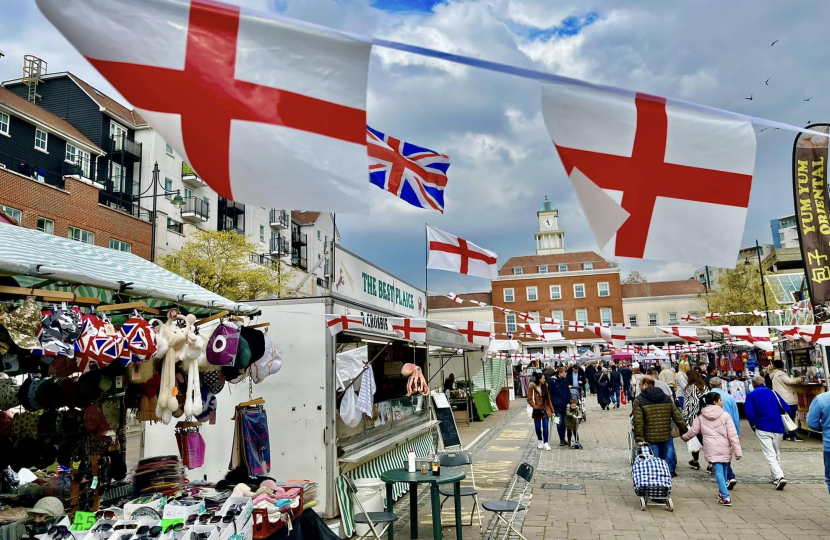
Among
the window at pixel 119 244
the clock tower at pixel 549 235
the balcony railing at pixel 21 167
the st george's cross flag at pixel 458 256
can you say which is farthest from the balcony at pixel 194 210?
the clock tower at pixel 549 235

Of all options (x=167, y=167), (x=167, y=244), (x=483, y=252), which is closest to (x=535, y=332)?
(x=483, y=252)

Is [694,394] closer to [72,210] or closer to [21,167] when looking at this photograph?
[72,210]

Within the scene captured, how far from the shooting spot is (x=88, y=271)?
4328mm

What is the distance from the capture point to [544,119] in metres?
2.66

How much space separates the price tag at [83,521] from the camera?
4.18 meters

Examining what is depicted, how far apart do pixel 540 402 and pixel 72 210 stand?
2147cm

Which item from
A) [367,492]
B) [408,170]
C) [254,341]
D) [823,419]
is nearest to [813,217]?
[823,419]

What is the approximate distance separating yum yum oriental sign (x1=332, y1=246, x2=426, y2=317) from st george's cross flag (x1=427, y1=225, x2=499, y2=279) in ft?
2.97

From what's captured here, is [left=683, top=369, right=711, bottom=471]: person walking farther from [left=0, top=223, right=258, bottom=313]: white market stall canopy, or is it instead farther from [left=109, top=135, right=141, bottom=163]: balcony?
[left=109, top=135, right=141, bottom=163]: balcony

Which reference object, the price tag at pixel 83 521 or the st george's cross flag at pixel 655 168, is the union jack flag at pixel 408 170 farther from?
the st george's cross flag at pixel 655 168

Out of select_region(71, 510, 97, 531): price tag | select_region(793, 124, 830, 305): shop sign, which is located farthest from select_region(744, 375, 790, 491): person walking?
select_region(71, 510, 97, 531): price tag

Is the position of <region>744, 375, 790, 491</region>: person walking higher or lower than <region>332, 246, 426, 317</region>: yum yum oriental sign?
lower

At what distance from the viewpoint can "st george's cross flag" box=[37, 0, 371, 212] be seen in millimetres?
→ 2391

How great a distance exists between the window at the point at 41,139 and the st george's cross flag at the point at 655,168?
30886 mm
